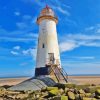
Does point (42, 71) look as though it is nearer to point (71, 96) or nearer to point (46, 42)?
point (46, 42)

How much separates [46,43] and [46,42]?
0.11 meters

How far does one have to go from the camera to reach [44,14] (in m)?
21.8

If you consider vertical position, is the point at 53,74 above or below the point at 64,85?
above

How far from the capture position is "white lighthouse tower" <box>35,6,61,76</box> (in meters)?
20.9

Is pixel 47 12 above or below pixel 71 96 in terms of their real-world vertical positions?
above

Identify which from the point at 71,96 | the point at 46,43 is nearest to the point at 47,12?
the point at 46,43

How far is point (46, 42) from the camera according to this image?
835 inches

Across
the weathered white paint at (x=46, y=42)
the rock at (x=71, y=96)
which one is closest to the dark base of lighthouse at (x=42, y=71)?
the weathered white paint at (x=46, y=42)

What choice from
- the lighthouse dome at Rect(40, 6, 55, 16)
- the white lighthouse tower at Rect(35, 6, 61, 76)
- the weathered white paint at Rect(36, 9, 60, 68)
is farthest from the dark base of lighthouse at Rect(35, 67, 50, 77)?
the lighthouse dome at Rect(40, 6, 55, 16)

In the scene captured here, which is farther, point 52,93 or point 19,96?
point 19,96

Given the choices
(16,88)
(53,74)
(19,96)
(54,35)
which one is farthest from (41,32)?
(19,96)

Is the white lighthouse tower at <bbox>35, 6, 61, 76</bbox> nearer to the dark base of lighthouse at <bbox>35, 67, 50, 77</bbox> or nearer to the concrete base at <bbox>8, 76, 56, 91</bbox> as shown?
the dark base of lighthouse at <bbox>35, 67, 50, 77</bbox>

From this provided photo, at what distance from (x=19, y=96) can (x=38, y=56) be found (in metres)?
7.60

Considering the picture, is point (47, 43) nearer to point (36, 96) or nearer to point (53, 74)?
point (53, 74)
